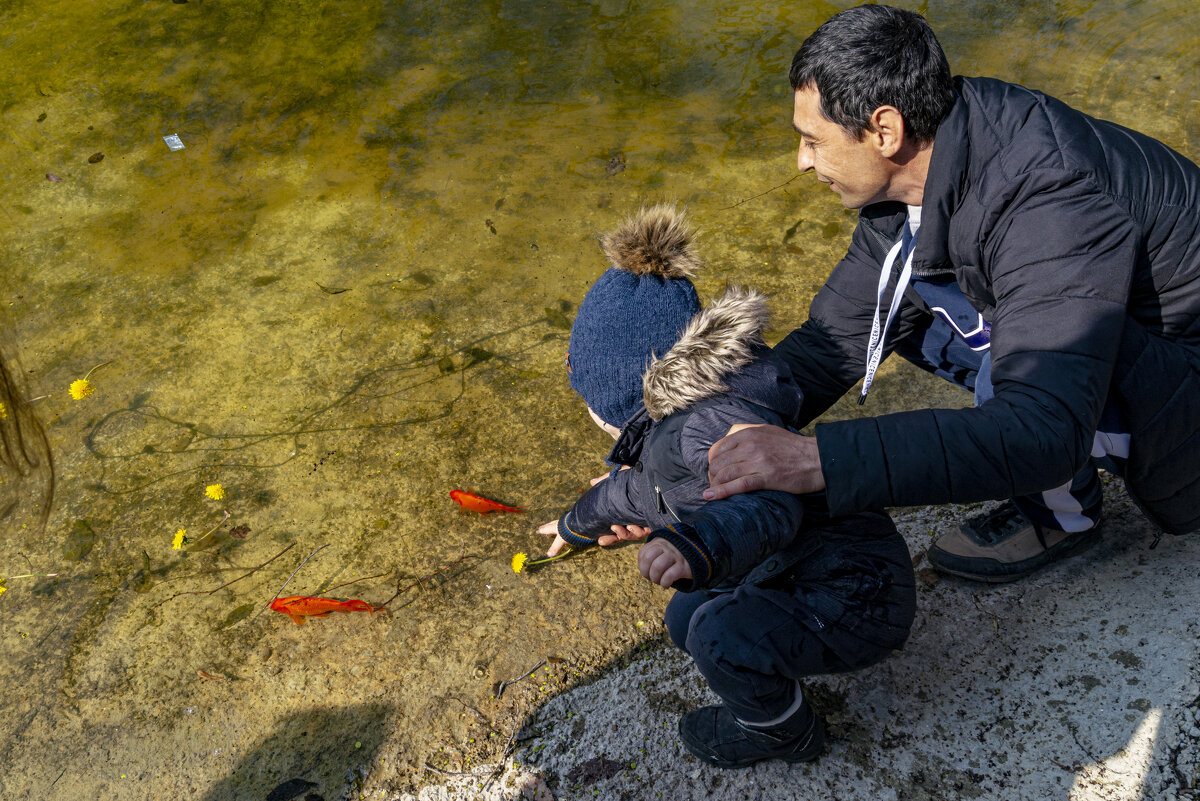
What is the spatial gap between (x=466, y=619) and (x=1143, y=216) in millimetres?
2237

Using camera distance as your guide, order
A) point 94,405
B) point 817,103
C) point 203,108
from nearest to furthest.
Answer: point 817,103 → point 94,405 → point 203,108

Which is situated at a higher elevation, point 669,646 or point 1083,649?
point 1083,649

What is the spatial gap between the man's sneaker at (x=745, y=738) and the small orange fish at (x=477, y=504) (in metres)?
1.06

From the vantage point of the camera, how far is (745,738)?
7.17 feet

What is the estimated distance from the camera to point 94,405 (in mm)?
3484

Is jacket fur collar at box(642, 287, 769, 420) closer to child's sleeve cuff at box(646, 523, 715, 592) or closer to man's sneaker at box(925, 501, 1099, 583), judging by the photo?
child's sleeve cuff at box(646, 523, 715, 592)

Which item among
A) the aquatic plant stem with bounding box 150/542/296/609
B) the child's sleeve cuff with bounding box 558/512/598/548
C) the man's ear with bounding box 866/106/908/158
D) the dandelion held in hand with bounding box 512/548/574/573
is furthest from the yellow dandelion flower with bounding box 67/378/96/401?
the man's ear with bounding box 866/106/908/158

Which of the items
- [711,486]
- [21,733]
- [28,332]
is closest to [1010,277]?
[711,486]

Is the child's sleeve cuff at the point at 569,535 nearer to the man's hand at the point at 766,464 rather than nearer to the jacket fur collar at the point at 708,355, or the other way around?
the jacket fur collar at the point at 708,355

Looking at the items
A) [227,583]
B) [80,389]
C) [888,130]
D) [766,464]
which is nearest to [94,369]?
[80,389]

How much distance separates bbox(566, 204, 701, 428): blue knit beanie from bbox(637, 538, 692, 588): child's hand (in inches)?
27.2

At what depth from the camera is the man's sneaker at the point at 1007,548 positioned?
8.33ft

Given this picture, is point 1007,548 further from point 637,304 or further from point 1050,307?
point 637,304

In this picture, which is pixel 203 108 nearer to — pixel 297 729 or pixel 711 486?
pixel 297 729
